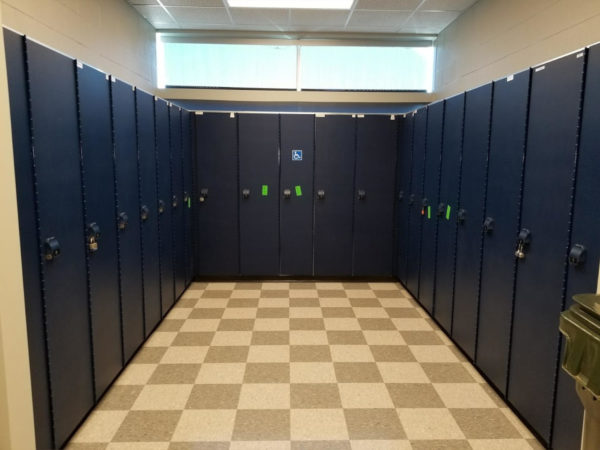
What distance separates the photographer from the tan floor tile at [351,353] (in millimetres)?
2963

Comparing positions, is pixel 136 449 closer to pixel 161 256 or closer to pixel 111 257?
pixel 111 257

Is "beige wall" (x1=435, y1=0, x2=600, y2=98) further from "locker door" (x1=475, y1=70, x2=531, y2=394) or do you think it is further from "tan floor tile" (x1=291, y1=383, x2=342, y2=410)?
"tan floor tile" (x1=291, y1=383, x2=342, y2=410)

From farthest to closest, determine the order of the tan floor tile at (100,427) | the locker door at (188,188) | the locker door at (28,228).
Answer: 1. the locker door at (188,188)
2. the tan floor tile at (100,427)
3. the locker door at (28,228)

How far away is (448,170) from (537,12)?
1.43m

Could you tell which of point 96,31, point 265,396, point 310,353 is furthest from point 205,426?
point 96,31

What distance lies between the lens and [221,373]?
2.75m

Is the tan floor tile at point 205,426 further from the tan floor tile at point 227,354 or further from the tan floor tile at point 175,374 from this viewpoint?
the tan floor tile at point 227,354

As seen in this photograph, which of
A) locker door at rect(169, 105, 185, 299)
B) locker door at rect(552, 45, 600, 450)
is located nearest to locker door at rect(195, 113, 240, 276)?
locker door at rect(169, 105, 185, 299)

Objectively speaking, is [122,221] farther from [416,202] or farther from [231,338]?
[416,202]

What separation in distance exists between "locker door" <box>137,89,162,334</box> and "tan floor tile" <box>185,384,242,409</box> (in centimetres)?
89

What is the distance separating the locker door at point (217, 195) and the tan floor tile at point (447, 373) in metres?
2.65

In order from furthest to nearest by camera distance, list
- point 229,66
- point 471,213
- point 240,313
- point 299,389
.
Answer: point 229,66 → point 240,313 → point 471,213 → point 299,389

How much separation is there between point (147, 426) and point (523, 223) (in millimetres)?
2304

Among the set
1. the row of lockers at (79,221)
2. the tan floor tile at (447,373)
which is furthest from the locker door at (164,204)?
the tan floor tile at (447,373)
